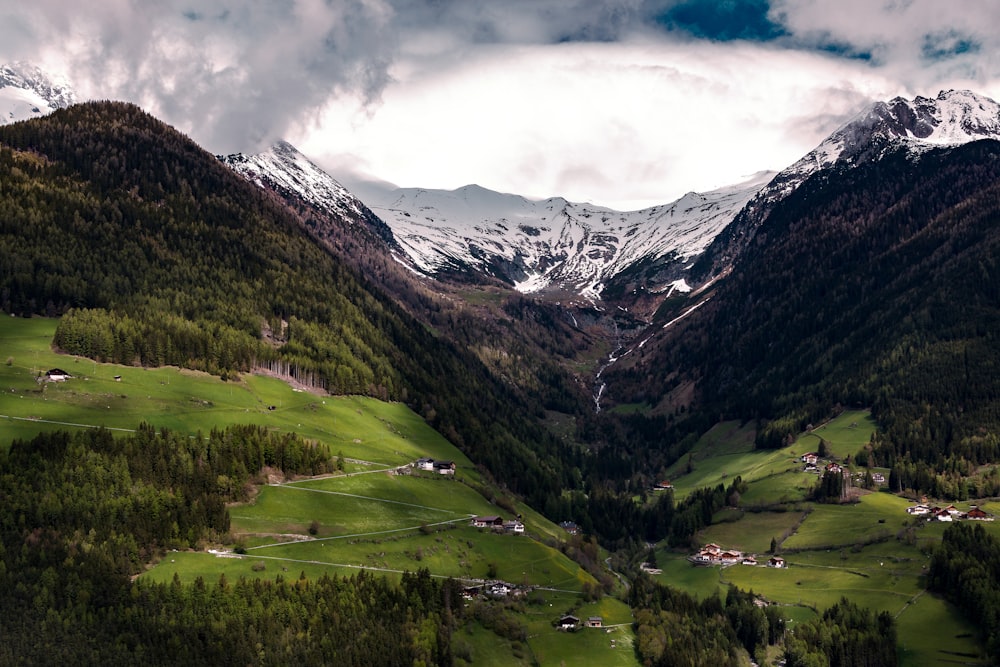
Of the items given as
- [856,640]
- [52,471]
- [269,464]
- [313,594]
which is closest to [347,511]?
[269,464]

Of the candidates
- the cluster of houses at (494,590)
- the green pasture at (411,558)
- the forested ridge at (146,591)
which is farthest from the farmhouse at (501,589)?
the forested ridge at (146,591)

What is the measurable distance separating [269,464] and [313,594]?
174ft

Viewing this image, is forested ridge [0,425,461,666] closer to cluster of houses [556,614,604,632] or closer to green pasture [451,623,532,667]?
green pasture [451,623,532,667]

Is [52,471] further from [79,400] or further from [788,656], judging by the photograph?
[788,656]

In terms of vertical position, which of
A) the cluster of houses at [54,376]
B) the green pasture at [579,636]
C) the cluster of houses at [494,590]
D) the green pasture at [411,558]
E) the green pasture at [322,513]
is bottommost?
the green pasture at [579,636]


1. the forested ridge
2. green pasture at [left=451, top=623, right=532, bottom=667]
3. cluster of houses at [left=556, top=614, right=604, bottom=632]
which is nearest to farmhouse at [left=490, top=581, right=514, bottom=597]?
the forested ridge

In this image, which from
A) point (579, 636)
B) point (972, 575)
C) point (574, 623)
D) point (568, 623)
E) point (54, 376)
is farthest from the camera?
point (54, 376)

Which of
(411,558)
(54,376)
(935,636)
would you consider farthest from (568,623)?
(54,376)

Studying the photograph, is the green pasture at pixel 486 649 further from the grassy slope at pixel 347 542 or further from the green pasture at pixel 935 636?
the green pasture at pixel 935 636

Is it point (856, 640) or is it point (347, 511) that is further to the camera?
point (347, 511)

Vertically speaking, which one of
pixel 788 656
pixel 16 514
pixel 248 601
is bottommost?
pixel 788 656

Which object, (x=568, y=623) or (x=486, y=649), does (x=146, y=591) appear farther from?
(x=568, y=623)

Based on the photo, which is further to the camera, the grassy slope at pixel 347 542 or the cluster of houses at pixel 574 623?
the cluster of houses at pixel 574 623

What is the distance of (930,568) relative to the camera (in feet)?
618
